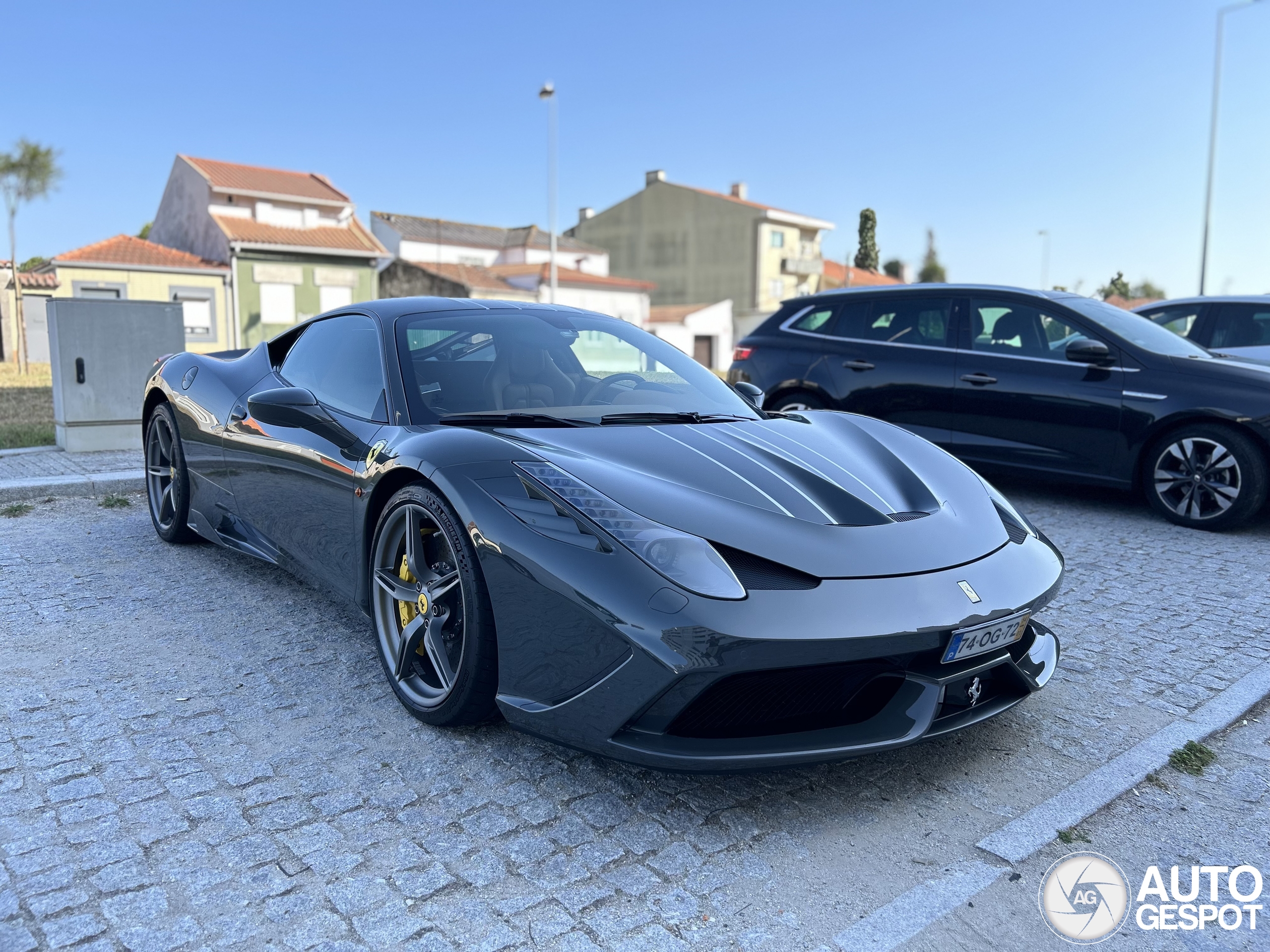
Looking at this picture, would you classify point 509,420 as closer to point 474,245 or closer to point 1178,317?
point 1178,317

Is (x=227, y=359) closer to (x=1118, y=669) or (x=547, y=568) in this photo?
(x=547, y=568)

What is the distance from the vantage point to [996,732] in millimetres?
2973

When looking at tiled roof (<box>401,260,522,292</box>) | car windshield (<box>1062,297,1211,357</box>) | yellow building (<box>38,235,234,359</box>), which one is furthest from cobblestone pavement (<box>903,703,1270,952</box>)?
tiled roof (<box>401,260,522,292</box>)

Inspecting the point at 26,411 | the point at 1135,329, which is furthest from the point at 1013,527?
the point at 26,411

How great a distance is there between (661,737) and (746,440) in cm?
121

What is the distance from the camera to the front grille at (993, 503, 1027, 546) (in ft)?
9.69

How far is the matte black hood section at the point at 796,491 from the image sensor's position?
2.48 metres

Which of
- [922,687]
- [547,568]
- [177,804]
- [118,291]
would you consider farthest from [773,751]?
[118,291]

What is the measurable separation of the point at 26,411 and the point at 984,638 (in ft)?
44.2

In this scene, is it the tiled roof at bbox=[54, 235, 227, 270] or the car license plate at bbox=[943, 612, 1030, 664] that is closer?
the car license plate at bbox=[943, 612, 1030, 664]

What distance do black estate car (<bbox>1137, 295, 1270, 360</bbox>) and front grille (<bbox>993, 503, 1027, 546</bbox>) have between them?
5.99 m

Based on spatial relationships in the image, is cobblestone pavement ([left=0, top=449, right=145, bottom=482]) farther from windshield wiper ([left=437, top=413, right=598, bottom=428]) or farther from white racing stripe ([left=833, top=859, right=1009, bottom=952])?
white racing stripe ([left=833, top=859, right=1009, bottom=952])

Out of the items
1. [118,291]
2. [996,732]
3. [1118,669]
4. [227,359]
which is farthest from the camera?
[118,291]

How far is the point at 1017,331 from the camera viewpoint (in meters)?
6.76
